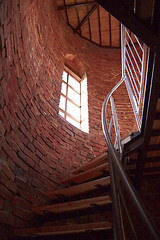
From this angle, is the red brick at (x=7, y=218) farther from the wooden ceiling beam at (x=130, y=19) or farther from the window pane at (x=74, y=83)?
the window pane at (x=74, y=83)

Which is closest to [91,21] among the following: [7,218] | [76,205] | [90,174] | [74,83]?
[74,83]

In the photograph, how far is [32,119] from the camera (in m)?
2.79

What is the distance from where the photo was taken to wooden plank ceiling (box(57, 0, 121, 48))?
18.3ft

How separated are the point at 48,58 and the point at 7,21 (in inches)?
71.9

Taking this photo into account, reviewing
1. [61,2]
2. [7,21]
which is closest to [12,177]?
[7,21]

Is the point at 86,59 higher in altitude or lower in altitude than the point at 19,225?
higher

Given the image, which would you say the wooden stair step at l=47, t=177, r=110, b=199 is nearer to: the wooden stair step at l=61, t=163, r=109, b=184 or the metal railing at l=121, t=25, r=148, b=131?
the wooden stair step at l=61, t=163, r=109, b=184

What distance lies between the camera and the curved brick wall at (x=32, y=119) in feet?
6.93

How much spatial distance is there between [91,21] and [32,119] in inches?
173

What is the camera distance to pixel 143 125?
77.4 inches

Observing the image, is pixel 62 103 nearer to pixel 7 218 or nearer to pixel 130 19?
pixel 7 218

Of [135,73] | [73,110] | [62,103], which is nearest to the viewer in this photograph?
[135,73]

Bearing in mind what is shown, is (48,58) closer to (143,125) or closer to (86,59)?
(86,59)

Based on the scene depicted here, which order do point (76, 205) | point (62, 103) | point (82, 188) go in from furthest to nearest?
point (62, 103)
point (82, 188)
point (76, 205)
